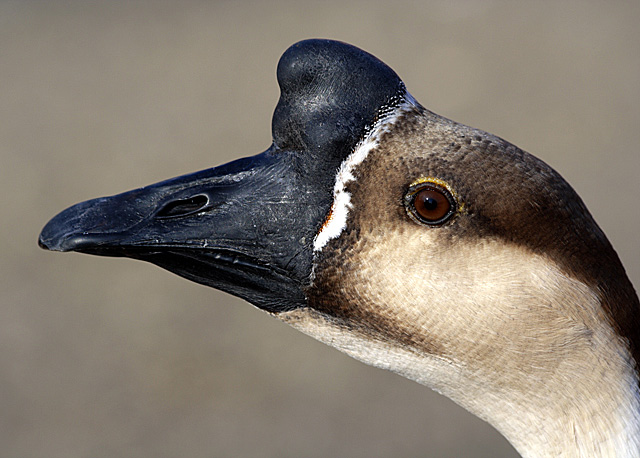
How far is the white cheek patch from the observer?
176 centimetres

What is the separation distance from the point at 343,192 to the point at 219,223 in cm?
33

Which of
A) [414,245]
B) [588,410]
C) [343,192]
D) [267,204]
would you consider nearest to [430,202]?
[414,245]

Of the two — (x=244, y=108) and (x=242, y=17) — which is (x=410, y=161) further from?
(x=242, y=17)

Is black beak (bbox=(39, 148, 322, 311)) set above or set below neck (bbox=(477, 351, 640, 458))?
above

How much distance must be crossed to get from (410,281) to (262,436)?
4136 millimetres

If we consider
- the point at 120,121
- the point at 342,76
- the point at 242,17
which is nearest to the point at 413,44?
the point at 242,17

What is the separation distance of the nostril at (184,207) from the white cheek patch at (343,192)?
12.3 inches

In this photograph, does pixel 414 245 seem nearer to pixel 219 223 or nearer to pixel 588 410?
pixel 219 223

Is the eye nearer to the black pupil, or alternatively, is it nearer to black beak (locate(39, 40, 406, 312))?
the black pupil

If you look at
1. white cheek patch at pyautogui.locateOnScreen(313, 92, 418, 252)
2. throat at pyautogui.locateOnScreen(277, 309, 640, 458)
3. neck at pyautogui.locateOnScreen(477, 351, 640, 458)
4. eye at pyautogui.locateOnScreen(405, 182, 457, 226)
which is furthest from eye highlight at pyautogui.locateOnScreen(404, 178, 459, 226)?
neck at pyautogui.locateOnScreen(477, 351, 640, 458)

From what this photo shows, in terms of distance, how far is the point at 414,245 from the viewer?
1.73 m

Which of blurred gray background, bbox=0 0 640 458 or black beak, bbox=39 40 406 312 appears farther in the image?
blurred gray background, bbox=0 0 640 458

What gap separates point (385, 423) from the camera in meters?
5.62

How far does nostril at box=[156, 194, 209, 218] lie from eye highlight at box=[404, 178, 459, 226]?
0.53 m
